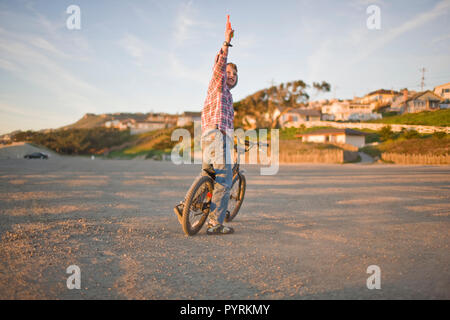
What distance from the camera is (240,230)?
389 centimetres

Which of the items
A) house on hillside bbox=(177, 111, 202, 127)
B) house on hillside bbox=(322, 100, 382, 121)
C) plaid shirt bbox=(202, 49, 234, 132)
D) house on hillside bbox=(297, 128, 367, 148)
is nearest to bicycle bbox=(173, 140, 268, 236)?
plaid shirt bbox=(202, 49, 234, 132)

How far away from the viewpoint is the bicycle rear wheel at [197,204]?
347cm

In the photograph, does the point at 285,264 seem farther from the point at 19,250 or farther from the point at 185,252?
the point at 19,250

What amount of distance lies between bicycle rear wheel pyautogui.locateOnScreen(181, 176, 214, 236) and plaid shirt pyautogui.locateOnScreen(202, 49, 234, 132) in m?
0.76

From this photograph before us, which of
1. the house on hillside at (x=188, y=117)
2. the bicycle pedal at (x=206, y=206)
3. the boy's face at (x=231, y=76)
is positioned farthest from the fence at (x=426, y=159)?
the house on hillside at (x=188, y=117)

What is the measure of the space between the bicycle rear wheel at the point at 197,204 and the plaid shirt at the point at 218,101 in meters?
0.76

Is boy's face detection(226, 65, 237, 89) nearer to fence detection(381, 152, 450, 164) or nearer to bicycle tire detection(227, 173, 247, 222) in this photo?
bicycle tire detection(227, 173, 247, 222)

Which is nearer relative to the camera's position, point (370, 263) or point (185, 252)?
point (370, 263)

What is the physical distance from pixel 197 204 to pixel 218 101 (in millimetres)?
1397

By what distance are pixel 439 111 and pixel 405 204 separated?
10.9ft

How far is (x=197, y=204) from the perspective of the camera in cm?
364

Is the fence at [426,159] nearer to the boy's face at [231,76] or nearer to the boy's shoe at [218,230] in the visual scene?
the boy's face at [231,76]

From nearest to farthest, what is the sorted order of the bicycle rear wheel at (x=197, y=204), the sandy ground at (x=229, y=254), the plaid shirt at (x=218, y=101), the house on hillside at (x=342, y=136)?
the sandy ground at (x=229, y=254)
the bicycle rear wheel at (x=197, y=204)
the plaid shirt at (x=218, y=101)
the house on hillside at (x=342, y=136)
